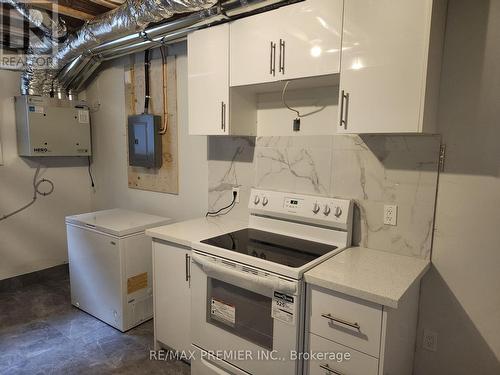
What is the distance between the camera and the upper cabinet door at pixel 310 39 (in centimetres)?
167

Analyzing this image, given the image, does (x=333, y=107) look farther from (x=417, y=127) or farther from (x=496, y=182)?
(x=496, y=182)

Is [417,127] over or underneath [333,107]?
underneath

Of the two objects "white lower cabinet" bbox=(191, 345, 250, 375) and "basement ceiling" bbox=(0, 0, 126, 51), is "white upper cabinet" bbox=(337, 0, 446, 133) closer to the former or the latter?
"white lower cabinet" bbox=(191, 345, 250, 375)

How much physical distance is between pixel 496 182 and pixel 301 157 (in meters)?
1.06

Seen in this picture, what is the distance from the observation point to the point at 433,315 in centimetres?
182

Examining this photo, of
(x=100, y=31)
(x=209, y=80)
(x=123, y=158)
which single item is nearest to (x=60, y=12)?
(x=100, y=31)

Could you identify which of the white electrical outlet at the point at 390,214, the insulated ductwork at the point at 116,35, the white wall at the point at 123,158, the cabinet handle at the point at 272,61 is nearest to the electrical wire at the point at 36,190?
the white wall at the point at 123,158

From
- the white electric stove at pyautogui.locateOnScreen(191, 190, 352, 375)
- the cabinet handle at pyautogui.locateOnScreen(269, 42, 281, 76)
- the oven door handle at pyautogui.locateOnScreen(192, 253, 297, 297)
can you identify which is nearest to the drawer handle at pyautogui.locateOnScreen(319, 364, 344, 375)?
the white electric stove at pyautogui.locateOnScreen(191, 190, 352, 375)

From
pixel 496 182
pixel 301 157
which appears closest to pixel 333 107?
pixel 301 157

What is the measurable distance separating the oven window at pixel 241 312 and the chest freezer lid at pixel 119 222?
100cm

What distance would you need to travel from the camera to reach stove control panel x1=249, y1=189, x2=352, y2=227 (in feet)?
6.33

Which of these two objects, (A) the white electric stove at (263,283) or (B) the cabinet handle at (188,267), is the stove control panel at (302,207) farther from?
(B) the cabinet handle at (188,267)

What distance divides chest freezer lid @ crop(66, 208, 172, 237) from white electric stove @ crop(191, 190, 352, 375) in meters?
0.88

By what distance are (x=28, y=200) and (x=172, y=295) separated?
2282 millimetres
